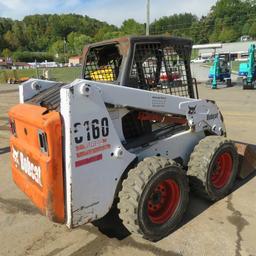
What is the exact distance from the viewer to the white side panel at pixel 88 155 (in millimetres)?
3119

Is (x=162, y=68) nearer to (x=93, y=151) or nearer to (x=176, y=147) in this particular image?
(x=176, y=147)

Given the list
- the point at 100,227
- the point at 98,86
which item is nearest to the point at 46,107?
the point at 98,86

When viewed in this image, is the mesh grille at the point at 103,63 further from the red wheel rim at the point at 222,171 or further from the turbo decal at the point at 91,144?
the red wheel rim at the point at 222,171

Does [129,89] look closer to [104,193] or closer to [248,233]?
[104,193]

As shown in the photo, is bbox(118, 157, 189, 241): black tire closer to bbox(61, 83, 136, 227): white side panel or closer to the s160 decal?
bbox(61, 83, 136, 227): white side panel

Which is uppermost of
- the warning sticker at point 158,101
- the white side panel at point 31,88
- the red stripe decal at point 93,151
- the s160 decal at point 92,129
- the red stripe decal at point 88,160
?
the white side panel at point 31,88

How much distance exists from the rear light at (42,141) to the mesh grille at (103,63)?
4.80ft

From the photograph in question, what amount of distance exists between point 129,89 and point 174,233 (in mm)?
1694

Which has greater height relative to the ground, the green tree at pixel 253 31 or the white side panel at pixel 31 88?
the green tree at pixel 253 31

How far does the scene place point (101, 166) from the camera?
3406 millimetres

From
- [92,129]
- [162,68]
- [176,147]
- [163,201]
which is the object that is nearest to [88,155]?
[92,129]

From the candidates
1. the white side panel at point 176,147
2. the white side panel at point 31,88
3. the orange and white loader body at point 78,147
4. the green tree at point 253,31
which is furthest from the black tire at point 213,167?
the green tree at point 253,31

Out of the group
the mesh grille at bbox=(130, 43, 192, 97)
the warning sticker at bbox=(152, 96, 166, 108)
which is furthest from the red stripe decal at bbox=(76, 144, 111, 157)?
the mesh grille at bbox=(130, 43, 192, 97)

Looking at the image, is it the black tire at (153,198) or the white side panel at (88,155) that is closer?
the white side panel at (88,155)
